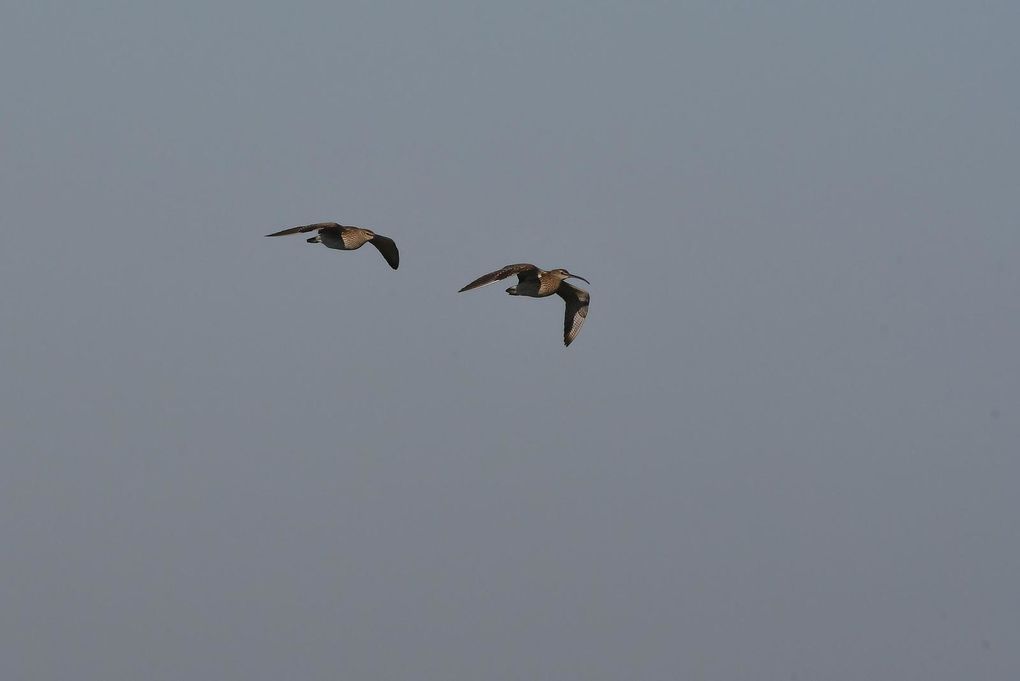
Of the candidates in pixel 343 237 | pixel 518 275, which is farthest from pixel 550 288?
pixel 343 237

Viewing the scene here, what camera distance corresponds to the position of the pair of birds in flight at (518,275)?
5056 centimetres

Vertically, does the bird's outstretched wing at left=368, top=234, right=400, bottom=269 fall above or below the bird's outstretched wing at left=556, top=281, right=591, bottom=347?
above

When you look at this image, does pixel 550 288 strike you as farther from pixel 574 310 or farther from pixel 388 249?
pixel 388 249

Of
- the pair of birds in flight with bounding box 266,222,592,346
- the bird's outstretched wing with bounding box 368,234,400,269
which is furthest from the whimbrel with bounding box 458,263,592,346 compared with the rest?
the bird's outstretched wing with bounding box 368,234,400,269

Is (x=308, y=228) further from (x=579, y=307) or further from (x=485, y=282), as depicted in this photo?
(x=579, y=307)

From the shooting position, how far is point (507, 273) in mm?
51469

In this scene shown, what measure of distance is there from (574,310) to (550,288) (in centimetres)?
262

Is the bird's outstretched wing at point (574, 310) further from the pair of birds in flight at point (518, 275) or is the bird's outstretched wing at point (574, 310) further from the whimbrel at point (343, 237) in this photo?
the whimbrel at point (343, 237)

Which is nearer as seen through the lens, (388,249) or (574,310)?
(388,249)

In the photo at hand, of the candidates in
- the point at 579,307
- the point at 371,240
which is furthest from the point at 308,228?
the point at 579,307

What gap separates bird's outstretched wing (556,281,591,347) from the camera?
5609 cm

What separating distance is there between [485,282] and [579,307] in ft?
22.6

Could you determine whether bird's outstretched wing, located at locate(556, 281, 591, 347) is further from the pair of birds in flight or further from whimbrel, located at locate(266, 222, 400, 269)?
whimbrel, located at locate(266, 222, 400, 269)

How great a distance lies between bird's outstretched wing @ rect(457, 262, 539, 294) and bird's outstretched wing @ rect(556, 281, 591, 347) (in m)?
3.53
